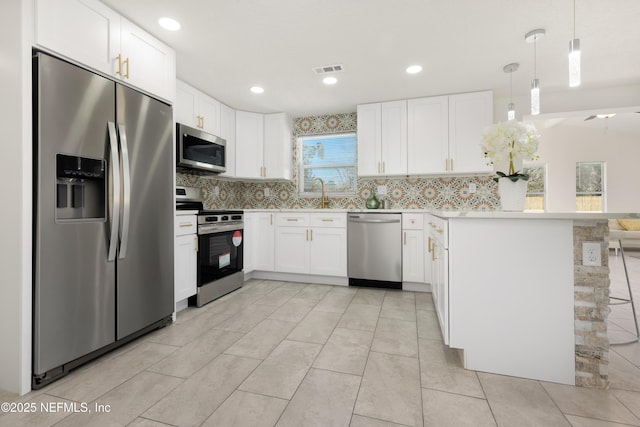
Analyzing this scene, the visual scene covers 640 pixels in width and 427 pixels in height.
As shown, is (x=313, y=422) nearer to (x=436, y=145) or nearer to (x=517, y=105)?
(x=436, y=145)

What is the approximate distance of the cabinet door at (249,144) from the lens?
13.4 feet

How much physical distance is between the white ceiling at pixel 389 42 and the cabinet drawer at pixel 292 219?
150cm

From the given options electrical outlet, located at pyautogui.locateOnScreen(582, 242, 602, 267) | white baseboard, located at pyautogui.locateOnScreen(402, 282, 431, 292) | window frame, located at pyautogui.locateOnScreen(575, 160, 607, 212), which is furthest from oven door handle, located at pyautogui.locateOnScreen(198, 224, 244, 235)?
window frame, located at pyautogui.locateOnScreen(575, 160, 607, 212)

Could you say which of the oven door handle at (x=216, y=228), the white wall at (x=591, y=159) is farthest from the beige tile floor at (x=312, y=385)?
the white wall at (x=591, y=159)

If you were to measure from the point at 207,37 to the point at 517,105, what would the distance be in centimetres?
360

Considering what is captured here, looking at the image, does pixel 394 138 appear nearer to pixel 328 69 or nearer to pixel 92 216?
pixel 328 69

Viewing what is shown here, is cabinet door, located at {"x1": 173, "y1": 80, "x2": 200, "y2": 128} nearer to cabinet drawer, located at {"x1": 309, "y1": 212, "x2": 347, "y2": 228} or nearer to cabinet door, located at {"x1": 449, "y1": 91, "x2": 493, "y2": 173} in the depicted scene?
cabinet drawer, located at {"x1": 309, "y1": 212, "x2": 347, "y2": 228}

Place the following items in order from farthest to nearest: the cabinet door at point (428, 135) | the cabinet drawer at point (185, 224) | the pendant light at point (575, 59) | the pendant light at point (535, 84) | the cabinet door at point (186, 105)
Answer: the cabinet door at point (428, 135) < the cabinet door at point (186, 105) < the cabinet drawer at point (185, 224) < the pendant light at point (535, 84) < the pendant light at point (575, 59)

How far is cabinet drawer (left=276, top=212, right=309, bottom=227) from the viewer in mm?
3824

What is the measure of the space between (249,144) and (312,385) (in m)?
3.32

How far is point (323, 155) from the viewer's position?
4453 millimetres

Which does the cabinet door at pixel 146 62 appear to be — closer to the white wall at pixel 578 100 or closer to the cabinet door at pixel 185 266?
the cabinet door at pixel 185 266

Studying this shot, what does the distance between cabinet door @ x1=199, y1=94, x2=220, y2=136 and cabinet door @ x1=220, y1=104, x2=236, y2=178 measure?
0.09 meters

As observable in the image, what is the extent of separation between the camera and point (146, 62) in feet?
7.28
